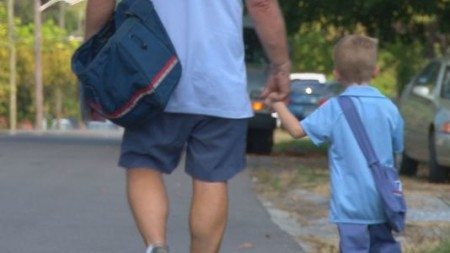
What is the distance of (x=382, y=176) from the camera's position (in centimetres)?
595

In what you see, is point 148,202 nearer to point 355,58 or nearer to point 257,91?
point 355,58

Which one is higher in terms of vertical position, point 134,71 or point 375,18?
point 134,71

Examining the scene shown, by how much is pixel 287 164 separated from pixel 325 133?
435 inches

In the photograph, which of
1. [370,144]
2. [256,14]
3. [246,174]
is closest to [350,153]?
[370,144]

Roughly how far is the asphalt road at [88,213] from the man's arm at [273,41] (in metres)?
2.81

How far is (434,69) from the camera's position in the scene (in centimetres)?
1605

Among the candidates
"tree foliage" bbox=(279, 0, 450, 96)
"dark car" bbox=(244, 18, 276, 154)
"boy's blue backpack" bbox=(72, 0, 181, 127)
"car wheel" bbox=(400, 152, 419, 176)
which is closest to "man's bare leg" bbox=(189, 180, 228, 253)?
"boy's blue backpack" bbox=(72, 0, 181, 127)

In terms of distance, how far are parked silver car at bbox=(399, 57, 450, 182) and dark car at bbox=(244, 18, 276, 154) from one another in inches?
110

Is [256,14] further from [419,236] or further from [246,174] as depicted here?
[246,174]

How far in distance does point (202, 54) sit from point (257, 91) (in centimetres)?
1312

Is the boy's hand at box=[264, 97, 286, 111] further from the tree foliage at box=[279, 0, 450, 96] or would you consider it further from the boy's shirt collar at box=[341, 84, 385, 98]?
the tree foliage at box=[279, 0, 450, 96]

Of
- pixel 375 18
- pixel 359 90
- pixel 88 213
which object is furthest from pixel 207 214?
pixel 375 18

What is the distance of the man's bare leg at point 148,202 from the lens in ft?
18.9

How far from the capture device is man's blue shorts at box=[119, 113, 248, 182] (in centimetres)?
575
